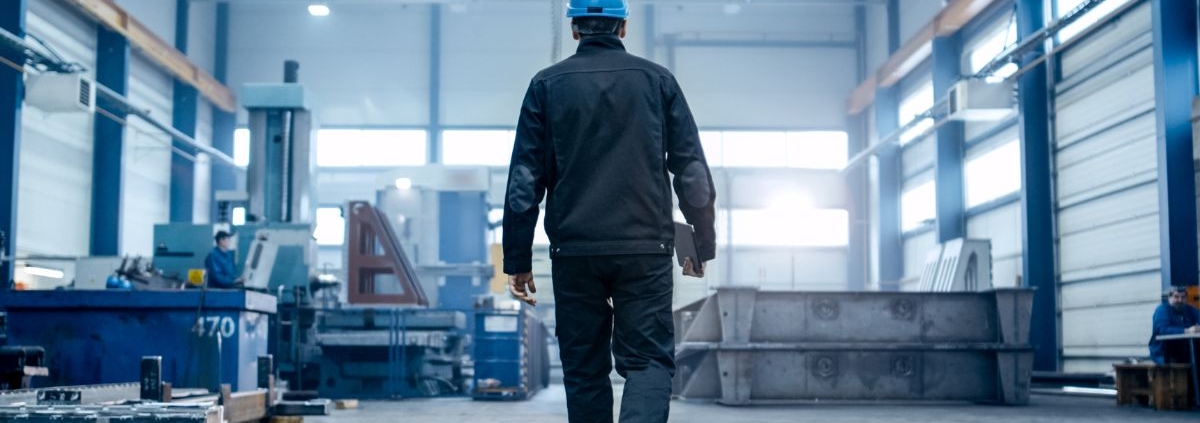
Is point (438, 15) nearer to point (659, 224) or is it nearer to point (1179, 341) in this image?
point (1179, 341)

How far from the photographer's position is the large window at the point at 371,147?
25.8m

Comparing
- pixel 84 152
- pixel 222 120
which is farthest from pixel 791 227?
pixel 84 152

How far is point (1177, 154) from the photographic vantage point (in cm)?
1316

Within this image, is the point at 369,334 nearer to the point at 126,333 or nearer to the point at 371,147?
the point at 126,333

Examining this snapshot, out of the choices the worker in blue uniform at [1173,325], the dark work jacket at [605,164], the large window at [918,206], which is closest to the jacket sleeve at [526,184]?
the dark work jacket at [605,164]

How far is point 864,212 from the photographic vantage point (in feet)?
83.7

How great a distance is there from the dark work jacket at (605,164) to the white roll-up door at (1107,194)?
12.5 meters

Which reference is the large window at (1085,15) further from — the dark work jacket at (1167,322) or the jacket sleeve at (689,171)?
the jacket sleeve at (689,171)

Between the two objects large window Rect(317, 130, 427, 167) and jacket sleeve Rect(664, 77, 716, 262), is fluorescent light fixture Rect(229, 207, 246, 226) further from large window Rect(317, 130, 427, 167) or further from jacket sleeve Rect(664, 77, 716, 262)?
large window Rect(317, 130, 427, 167)

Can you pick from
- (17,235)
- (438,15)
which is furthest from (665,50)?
(17,235)

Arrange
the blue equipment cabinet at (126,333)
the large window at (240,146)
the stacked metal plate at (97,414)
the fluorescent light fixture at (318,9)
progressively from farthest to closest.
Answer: the large window at (240,146) → the fluorescent light fixture at (318,9) → the blue equipment cabinet at (126,333) → the stacked metal plate at (97,414)

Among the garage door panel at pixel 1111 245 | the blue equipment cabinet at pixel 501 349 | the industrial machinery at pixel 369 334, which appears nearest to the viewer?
the industrial machinery at pixel 369 334

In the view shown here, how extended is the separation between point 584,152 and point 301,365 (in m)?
10.5

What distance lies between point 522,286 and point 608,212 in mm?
373
